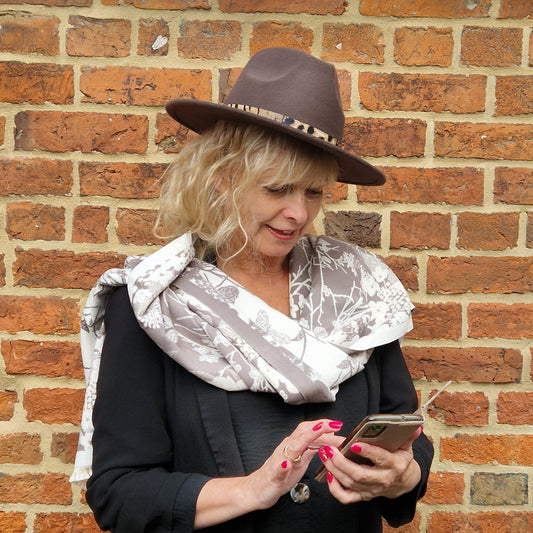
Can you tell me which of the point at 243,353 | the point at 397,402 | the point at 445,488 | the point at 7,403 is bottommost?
the point at 445,488

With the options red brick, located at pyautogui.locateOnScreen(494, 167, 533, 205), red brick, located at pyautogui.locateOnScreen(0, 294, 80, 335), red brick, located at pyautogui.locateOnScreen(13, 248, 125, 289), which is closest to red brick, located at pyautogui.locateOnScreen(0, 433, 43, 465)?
red brick, located at pyautogui.locateOnScreen(0, 294, 80, 335)

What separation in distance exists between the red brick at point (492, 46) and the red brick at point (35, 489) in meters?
1.57

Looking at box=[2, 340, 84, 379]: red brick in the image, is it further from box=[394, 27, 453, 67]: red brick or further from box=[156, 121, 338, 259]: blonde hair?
box=[394, 27, 453, 67]: red brick

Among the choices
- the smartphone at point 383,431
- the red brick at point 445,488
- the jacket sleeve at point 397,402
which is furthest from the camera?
the red brick at point 445,488

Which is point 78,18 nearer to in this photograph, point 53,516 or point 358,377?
point 358,377

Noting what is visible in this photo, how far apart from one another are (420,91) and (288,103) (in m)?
0.58

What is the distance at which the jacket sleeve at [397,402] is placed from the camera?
1.69m

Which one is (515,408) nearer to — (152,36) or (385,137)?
(385,137)

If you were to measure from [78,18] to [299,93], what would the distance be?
0.74 metres

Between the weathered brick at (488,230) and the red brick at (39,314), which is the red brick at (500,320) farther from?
the red brick at (39,314)

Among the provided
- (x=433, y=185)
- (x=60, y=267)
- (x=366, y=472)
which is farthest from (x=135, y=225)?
(x=366, y=472)

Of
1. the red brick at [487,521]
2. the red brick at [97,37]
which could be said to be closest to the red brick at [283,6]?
the red brick at [97,37]

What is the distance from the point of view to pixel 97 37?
6.40 feet

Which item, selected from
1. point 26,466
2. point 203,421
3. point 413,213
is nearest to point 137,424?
point 203,421
